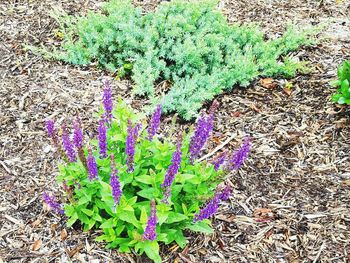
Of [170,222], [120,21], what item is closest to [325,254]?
[170,222]

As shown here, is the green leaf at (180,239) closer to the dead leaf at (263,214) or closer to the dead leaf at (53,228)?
the dead leaf at (263,214)

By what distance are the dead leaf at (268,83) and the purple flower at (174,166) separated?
2.53 metres

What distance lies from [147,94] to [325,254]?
2.31 metres

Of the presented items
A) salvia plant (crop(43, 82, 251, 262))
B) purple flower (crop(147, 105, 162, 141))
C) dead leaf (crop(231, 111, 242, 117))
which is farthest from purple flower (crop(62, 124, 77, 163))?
dead leaf (crop(231, 111, 242, 117))

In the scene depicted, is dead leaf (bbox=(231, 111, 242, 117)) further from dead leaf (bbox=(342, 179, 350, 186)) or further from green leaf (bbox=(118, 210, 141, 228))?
green leaf (bbox=(118, 210, 141, 228))

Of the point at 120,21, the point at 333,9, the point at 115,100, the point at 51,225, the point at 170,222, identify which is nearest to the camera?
the point at 170,222

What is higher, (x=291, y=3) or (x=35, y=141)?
(x=291, y=3)

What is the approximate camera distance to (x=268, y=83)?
5.09 meters

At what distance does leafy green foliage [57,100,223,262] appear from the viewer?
300cm

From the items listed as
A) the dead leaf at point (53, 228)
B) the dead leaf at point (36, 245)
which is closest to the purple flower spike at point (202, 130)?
the dead leaf at point (53, 228)

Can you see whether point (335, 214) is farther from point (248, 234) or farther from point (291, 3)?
point (291, 3)

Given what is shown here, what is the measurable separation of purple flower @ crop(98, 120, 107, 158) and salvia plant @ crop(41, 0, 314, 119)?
151 centimetres

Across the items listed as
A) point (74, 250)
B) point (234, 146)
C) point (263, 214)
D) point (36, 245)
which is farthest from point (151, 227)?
point (234, 146)

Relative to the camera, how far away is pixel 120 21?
16.8ft
